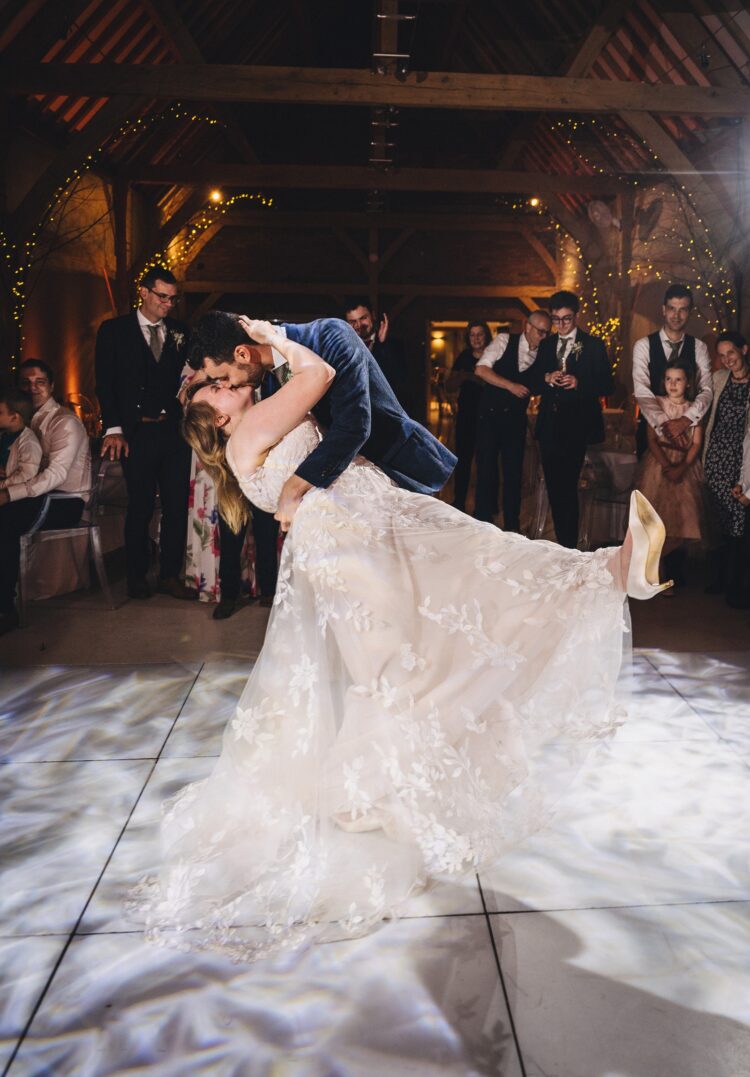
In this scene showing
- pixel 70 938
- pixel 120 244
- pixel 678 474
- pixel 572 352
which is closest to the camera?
pixel 70 938

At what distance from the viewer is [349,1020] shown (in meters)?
1.45

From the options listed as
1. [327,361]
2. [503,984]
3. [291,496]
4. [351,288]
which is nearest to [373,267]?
[351,288]

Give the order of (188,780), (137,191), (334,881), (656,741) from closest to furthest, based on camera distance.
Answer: (334,881) → (188,780) → (656,741) → (137,191)

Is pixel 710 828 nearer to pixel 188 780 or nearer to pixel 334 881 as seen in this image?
pixel 334 881

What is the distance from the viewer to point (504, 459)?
5.33 metres

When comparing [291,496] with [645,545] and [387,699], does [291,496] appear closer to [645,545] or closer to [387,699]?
[387,699]

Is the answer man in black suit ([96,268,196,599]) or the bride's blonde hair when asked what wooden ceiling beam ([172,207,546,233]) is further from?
the bride's blonde hair

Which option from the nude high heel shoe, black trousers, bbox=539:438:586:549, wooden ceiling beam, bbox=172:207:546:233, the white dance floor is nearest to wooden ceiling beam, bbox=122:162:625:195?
wooden ceiling beam, bbox=172:207:546:233

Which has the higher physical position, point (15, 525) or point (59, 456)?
point (59, 456)

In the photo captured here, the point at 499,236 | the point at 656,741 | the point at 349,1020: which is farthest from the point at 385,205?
the point at 349,1020

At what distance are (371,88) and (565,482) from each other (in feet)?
10.9

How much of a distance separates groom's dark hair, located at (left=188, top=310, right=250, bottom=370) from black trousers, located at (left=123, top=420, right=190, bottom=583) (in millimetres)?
2287

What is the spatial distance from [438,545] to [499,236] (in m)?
12.8

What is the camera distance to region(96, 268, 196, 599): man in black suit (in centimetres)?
430
